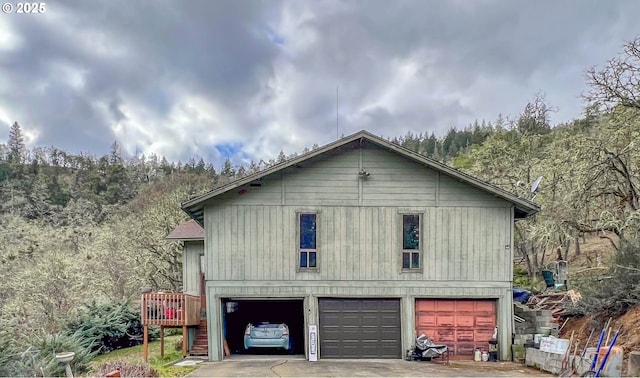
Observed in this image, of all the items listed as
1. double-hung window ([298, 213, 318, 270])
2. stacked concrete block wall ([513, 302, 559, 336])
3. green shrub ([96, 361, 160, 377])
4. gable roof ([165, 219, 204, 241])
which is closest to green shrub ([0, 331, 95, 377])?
green shrub ([96, 361, 160, 377])

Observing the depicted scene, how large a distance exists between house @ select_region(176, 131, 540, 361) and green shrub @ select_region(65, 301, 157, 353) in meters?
6.16

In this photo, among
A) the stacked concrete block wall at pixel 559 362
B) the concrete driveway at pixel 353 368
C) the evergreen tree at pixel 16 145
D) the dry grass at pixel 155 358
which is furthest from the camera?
the evergreen tree at pixel 16 145

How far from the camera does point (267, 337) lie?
1328 cm

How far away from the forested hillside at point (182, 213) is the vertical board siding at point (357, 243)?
343cm

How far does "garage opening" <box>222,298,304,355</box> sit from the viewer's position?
13.3 m

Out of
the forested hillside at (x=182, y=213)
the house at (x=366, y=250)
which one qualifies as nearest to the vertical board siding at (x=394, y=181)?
the house at (x=366, y=250)

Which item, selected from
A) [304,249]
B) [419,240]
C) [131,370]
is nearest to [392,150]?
[419,240]

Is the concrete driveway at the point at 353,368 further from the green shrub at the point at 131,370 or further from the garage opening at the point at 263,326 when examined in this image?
the green shrub at the point at 131,370

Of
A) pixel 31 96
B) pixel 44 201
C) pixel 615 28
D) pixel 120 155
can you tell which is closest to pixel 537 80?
pixel 615 28

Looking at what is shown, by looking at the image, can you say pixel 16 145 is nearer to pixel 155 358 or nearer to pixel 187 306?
pixel 155 358

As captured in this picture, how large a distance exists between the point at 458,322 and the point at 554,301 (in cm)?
493

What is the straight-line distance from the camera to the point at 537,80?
24.6m

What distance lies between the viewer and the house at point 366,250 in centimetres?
1262

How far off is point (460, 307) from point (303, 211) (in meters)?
5.35
